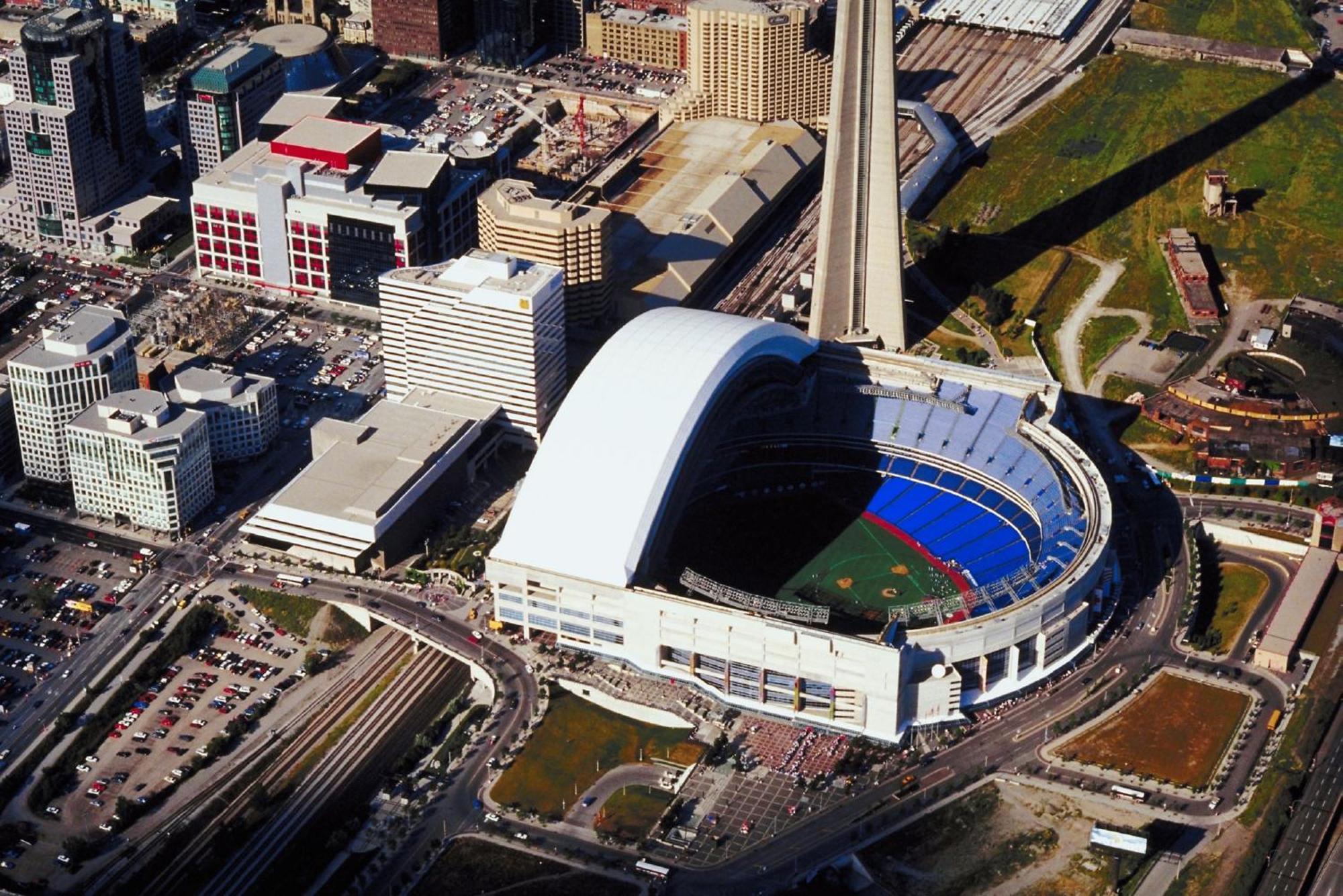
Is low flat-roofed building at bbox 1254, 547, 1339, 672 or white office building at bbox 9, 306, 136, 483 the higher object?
white office building at bbox 9, 306, 136, 483

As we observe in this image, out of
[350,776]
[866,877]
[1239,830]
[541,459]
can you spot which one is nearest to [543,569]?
[541,459]

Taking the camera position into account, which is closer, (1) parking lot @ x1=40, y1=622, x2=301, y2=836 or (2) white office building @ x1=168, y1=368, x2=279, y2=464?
(1) parking lot @ x1=40, y1=622, x2=301, y2=836

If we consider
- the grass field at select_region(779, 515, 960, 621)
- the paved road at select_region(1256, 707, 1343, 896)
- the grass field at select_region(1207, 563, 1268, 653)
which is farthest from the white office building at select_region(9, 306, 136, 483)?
the paved road at select_region(1256, 707, 1343, 896)

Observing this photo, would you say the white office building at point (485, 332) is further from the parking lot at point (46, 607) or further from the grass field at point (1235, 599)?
the grass field at point (1235, 599)

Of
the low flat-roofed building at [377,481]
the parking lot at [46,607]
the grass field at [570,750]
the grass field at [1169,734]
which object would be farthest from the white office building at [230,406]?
the grass field at [1169,734]

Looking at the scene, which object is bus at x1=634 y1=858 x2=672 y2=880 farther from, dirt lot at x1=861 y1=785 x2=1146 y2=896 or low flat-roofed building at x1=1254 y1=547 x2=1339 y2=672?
low flat-roofed building at x1=1254 y1=547 x2=1339 y2=672

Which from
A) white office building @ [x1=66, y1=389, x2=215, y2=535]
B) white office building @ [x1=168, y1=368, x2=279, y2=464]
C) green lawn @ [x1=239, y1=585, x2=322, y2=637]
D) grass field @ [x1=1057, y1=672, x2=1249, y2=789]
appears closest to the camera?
grass field @ [x1=1057, y1=672, x2=1249, y2=789]
